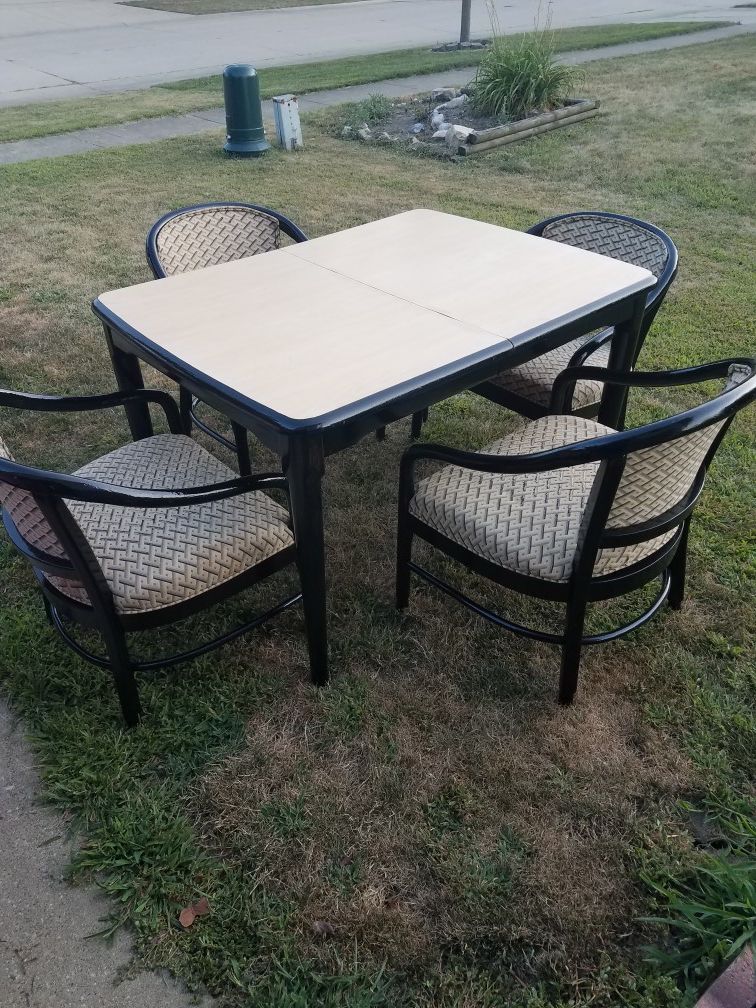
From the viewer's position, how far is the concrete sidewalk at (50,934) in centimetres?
163

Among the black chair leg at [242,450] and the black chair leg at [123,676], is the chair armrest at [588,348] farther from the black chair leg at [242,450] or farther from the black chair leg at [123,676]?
the black chair leg at [123,676]

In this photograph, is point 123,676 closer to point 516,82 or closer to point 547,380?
point 547,380

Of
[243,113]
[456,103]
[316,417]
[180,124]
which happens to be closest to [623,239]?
[316,417]

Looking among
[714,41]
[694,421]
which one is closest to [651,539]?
[694,421]

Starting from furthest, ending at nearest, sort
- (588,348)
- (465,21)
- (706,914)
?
(465,21)
(588,348)
(706,914)

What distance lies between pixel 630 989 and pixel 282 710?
1088 millimetres

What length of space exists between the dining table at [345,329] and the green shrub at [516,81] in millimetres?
6537

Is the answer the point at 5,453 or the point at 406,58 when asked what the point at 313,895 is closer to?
the point at 5,453

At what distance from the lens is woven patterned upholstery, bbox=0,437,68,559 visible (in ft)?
5.75

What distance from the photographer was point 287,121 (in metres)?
7.89

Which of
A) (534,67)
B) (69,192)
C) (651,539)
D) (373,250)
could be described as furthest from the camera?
(534,67)

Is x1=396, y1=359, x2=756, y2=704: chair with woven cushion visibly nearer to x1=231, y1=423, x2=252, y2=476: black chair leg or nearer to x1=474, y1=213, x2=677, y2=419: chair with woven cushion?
x1=474, y1=213, x2=677, y2=419: chair with woven cushion

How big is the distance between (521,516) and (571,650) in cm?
39

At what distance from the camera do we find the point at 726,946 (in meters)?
1.62
